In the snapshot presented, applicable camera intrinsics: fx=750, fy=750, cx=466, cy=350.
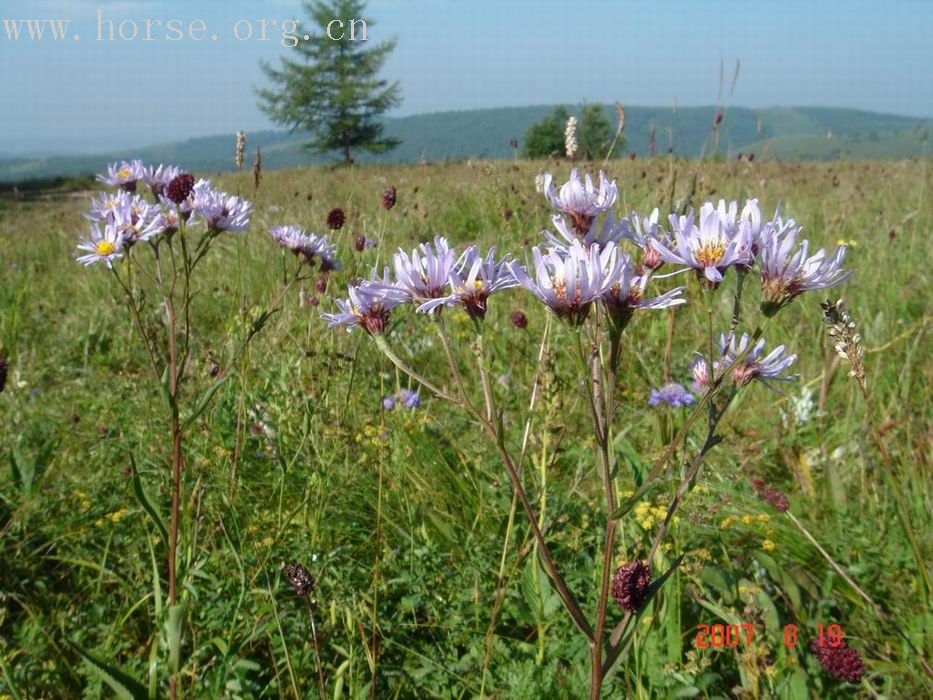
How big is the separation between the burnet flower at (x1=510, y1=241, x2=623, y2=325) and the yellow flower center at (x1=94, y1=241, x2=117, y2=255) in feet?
3.70

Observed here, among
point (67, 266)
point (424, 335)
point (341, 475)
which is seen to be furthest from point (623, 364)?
point (67, 266)

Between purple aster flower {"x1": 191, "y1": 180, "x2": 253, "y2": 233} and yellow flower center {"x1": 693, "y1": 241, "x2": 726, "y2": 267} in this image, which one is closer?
yellow flower center {"x1": 693, "y1": 241, "x2": 726, "y2": 267}

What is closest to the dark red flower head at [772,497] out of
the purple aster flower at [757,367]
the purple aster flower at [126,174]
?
the purple aster flower at [757,367]

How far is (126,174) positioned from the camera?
2.08 m

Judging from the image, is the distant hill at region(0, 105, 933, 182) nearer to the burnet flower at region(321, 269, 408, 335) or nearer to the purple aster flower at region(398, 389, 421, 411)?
the purple aster flower at region(398, 389, 421, 411)

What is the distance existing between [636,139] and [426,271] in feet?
355

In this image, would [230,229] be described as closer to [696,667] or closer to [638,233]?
[638,233]

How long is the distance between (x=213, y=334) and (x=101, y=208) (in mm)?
1454

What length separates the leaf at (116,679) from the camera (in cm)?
96

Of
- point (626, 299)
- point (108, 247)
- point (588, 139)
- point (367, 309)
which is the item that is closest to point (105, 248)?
point (108, 247)

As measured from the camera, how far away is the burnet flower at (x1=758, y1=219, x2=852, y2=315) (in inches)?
35.2

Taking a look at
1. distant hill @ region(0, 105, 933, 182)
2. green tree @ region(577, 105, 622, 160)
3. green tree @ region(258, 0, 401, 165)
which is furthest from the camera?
green tree @ region(258, 0, 401, 165)

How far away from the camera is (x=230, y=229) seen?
1.70m
